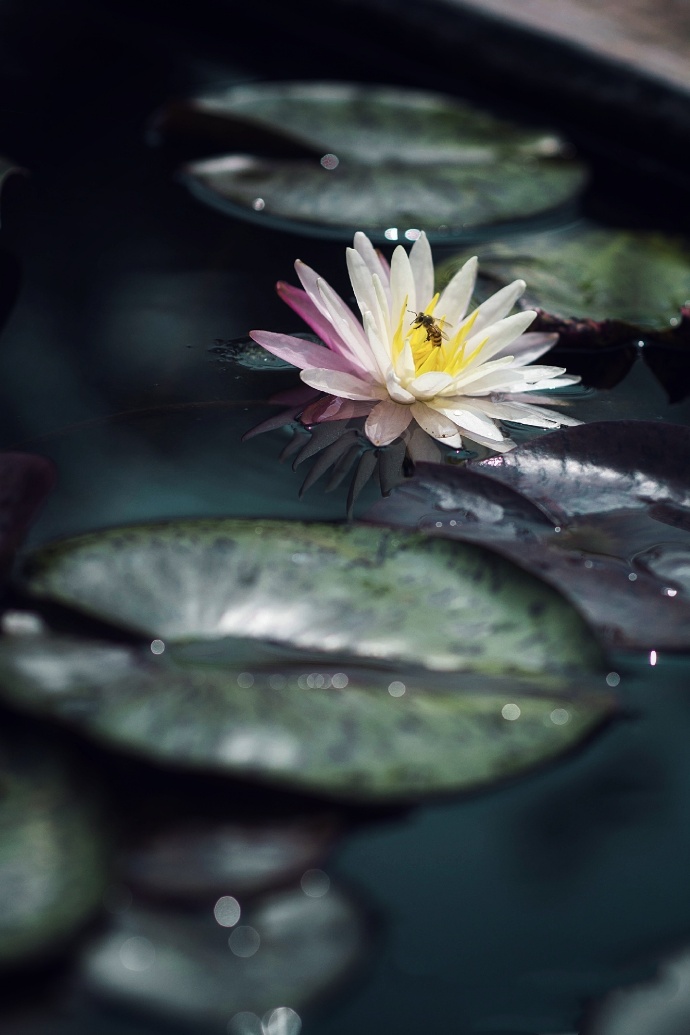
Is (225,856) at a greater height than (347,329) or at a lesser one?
lesser

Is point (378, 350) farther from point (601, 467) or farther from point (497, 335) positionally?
point (601, 467)

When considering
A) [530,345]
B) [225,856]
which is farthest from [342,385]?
[225,856]

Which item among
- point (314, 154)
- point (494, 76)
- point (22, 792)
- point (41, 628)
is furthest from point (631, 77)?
point (22, 792)

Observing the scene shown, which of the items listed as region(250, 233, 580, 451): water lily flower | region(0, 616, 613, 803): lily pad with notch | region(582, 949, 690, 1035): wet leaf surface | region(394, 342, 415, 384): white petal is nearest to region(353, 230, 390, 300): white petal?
region(250, 233, 580, 451): water lily flower

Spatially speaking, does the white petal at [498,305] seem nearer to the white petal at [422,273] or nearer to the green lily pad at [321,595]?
the white petal at [422,273]

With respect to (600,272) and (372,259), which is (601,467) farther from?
(600,272)

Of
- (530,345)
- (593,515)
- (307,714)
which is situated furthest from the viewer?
(530,345)

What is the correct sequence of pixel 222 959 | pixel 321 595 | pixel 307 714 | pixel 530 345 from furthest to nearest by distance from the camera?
1. pixel 530 345
2. pixel 321 595
3. pixel 307 714
4. pixel 222 959

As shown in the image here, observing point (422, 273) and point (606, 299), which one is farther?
point (606, 299)
